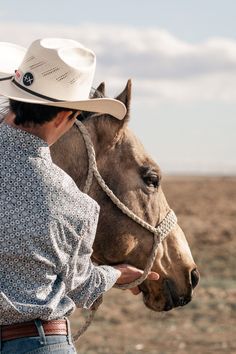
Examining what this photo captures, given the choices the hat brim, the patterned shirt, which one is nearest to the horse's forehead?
the hat brim

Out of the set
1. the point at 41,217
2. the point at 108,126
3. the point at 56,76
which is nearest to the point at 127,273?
the point at 108,126

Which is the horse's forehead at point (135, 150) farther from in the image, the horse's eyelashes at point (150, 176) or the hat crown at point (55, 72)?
the hat crown at point (55, 72)

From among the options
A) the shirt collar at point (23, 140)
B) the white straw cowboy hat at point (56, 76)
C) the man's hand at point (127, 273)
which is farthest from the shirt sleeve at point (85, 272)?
the man's hand at point (127, 273)

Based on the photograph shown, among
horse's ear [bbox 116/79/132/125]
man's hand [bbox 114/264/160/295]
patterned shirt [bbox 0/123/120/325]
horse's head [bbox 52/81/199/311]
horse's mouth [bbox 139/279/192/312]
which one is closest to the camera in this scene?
patterned shirt [bbox 0/123/120/325]

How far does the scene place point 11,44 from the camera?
4367 mm

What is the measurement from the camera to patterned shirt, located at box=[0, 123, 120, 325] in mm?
3301

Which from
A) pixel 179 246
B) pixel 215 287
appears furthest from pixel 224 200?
pixel 179 246

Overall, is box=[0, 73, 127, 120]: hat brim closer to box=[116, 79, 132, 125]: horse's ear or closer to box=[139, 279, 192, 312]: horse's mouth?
box=[116, 79, 132, 125]: horse's ear

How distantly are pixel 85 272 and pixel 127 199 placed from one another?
0.92 m

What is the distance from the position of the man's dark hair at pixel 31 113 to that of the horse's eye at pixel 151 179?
1154 millimetres

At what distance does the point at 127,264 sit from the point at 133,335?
7.13m

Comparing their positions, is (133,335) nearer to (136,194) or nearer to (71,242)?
(136,194)

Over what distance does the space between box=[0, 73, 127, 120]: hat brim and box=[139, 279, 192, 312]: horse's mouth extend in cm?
104

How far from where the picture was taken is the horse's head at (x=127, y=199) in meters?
4.32
